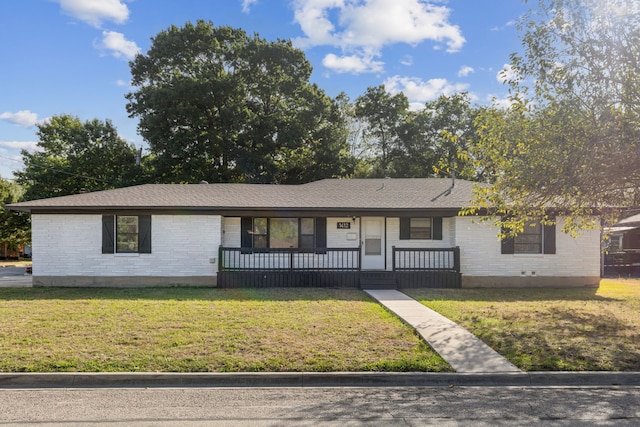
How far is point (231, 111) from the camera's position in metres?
29.1

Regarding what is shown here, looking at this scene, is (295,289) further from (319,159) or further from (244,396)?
(319,159)

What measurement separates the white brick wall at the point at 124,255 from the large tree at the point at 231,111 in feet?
47.7

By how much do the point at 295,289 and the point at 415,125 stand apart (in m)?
24.6

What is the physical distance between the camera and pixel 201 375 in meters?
5.68

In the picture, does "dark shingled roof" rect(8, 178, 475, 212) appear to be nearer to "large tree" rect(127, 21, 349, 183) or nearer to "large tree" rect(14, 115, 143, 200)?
"large tree" rect(127, 21, 349, 183)

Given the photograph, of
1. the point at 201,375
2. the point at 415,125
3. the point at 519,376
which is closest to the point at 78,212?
the point at 201,375

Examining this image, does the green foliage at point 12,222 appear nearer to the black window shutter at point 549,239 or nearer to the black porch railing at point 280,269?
the black porch railing at point 280,269

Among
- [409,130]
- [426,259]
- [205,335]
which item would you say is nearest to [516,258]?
[426,259]

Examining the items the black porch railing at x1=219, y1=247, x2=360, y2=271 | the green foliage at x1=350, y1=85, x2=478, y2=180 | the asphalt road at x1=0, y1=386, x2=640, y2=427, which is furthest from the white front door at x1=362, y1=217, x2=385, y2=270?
the green foliage at x1=350, y1=85, x2=478, y2=180

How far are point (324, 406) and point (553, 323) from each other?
20.2 ft

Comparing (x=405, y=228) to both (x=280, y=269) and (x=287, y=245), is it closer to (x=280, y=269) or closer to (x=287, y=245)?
(x=287, y=245)

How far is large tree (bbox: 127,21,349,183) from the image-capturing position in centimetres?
2920

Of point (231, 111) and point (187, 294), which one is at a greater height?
point (231, 111)

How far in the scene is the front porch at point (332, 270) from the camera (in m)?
14.7
